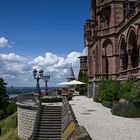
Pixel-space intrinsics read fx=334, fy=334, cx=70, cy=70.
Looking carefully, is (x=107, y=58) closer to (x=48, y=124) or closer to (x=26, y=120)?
(x=26, y=120)

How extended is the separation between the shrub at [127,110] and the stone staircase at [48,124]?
4.47 meters

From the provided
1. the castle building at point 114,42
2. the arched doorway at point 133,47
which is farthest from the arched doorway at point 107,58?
the arched doorway at point 133,47

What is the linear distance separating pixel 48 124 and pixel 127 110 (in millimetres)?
5943

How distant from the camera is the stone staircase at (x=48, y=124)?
75.3ft

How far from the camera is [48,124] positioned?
2491cm

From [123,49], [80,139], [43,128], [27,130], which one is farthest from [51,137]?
[123,49]

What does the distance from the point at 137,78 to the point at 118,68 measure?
1224cm

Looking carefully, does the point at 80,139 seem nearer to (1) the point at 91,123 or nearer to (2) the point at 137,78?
(1) the point at 91,123

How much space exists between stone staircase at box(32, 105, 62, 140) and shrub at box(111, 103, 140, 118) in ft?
14.7

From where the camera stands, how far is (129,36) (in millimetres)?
36219

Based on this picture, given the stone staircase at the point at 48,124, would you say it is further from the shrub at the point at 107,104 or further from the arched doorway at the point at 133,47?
the arched doorway at the point at 133,47

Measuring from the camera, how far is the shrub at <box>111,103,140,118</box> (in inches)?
917

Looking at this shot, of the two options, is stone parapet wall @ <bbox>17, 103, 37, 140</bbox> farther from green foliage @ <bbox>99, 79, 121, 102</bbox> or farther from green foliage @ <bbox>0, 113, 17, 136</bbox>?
green foliage @ <bbox>0, 113, 17, 136</bbox>

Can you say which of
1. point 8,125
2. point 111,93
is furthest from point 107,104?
point 8,125
